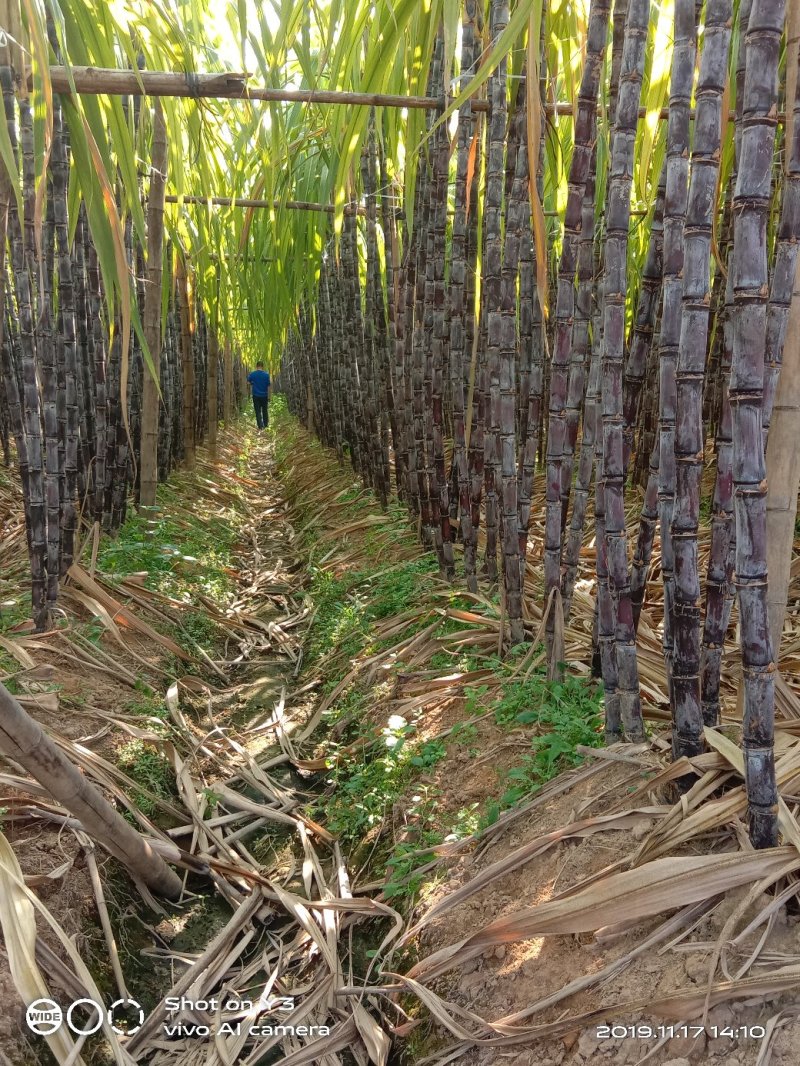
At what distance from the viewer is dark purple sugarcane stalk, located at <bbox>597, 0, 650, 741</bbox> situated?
132 centimetres

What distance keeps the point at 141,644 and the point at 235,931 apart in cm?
125

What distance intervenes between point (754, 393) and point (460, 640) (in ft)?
4.69

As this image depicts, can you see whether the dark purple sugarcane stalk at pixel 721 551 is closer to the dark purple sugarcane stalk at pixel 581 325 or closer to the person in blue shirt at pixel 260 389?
the dark purple sugarcane stalk at pixel 581 325

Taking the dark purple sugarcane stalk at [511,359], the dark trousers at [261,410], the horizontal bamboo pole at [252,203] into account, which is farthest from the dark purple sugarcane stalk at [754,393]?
the dark trousers at [261,410]

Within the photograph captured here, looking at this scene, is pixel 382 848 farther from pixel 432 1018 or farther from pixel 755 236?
pixel 755 236

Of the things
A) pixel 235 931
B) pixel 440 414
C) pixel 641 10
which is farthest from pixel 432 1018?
pixel 440 414

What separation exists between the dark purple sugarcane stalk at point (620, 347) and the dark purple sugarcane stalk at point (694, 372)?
186 millimetres

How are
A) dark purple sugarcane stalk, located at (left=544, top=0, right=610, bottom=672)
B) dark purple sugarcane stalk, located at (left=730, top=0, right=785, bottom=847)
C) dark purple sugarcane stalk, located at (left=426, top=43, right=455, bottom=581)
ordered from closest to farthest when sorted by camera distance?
dark purple sugarcane stalk, located at (left=730, top=0, right=785, bottom=847)
dark purple sugarcane stalk, located at (left=544, top=0, right=610, bottom=672)
dark purple sugarcane stalk, located at (left=426, top=43, right=455, bottom=581)

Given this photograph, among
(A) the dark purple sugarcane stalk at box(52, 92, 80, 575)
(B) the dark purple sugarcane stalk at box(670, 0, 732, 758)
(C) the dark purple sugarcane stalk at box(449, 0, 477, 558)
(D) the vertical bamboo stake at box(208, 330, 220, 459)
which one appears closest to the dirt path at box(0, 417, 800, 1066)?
(B) the dark purple sugarcane stalk at box(670, 0, 732, 758)

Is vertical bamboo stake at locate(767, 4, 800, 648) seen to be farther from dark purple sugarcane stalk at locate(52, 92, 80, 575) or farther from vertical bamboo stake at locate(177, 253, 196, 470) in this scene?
vertical bamboo stake at locate(177, 253, 196, 470)

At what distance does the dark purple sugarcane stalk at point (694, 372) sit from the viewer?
3.58ft

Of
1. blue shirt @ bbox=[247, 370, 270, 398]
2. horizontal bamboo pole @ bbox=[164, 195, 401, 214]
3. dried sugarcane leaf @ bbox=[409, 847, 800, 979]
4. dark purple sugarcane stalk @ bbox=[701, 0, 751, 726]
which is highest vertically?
horizontal bamboo pole @ bbox=[164, 195, 401, 214]

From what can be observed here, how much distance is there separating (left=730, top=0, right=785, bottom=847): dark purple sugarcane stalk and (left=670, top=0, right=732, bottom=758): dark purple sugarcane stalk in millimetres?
89

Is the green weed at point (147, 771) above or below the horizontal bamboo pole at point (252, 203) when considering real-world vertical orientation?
below
